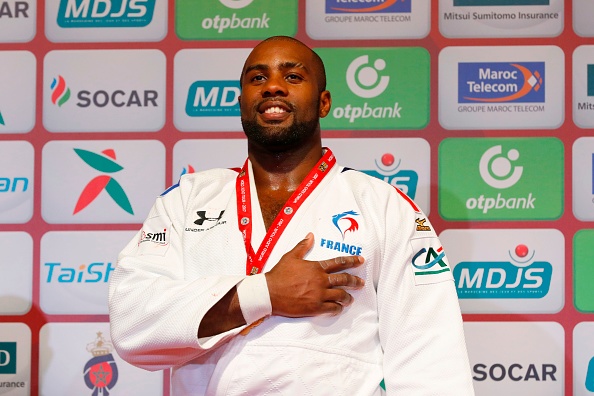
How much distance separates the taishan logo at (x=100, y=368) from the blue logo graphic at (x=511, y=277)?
137 cm

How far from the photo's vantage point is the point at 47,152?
3.00 metres

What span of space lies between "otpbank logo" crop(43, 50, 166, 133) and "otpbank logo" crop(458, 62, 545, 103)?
1.19m

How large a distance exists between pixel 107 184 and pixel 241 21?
0.83 meters

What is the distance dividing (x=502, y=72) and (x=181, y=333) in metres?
1.75

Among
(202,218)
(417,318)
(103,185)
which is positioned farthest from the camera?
(103,185)

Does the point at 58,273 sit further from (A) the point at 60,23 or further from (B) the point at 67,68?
(A) the point at 60,23

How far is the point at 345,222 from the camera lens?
2053mm

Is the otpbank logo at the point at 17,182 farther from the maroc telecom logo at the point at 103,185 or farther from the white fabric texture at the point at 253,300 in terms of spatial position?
the white fabric texture at the point at 253,300

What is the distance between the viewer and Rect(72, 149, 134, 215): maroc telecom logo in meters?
2.98

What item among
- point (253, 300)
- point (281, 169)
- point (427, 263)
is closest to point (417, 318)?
point (427, 263)

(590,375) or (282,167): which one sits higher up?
(282,167)

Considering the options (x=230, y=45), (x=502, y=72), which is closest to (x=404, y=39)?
(x=502, y=72)

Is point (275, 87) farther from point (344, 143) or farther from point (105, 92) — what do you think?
point (105, 92)

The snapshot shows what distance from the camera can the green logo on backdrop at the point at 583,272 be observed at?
2.88 m
